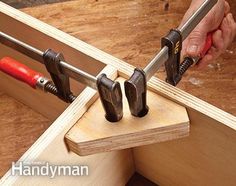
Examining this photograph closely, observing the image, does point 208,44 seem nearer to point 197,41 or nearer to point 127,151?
point 197,41

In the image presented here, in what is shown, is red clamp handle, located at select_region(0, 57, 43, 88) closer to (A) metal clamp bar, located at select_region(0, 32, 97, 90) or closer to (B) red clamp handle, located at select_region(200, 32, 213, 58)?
(A) metal clamp bar, located at select_region(0, 32, 97, 90)

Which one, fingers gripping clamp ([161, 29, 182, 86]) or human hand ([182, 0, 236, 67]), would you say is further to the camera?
human hand ([182, 0, 236, 67])

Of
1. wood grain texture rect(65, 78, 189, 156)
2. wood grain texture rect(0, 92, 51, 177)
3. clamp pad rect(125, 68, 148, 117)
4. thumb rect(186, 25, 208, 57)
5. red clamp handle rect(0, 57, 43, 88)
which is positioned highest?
clamp pad rect(125, 68, 148, 117)

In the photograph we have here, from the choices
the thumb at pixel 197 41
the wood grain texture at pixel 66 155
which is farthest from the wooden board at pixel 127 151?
the thumb at pixel 197 41

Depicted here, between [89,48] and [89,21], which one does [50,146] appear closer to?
[89,48]

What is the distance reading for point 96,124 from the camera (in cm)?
74

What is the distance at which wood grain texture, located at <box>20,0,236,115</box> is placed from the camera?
101cm

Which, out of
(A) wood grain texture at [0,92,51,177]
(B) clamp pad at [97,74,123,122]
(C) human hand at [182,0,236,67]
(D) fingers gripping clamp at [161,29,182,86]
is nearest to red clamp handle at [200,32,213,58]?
(C) human hand at [182,0,236,67]

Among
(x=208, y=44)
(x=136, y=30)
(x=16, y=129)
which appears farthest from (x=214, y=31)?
(x=16, y=129)

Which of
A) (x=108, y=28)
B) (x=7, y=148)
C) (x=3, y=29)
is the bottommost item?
(x=7, y=148)

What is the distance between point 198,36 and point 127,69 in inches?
10.0

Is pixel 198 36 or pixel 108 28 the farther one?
pixel 108 28

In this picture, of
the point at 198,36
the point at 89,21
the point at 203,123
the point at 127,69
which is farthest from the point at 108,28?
the point at 203,123

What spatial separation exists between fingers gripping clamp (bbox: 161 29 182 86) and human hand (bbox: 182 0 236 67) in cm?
15
